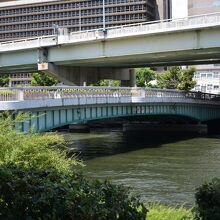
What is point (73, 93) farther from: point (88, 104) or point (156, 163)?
point (156, 163)

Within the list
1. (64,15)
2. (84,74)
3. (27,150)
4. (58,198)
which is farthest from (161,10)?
(58,198)

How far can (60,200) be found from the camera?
647 centimetres

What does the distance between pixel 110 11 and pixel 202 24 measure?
4274 inches

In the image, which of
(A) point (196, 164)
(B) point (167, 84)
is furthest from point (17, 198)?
(B) point (167, 84)

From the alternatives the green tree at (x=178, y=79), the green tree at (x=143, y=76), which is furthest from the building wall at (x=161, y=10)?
the green tree at (x=178, y=79)

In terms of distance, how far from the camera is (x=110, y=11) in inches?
5787

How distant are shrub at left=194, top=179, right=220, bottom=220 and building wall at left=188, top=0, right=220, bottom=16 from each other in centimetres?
13432

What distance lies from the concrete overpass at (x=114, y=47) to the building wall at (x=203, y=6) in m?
78.3

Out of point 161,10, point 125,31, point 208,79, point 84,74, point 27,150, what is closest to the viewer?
point 27,150

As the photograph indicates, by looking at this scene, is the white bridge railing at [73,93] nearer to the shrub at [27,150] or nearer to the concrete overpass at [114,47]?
the concrete overpass at [114,47]

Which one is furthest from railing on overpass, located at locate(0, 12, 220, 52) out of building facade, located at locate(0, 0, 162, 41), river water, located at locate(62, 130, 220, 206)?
building facade, located at locate(0, 0, 162, 41)

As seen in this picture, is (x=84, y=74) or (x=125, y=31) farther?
(x=84, y=74)

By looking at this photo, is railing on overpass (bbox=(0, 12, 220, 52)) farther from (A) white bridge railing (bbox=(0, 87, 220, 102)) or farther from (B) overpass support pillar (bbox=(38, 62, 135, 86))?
(A) white bridge railing (bbox=(0, 87, 220, 102))

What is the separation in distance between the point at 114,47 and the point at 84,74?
15475 millimetres
